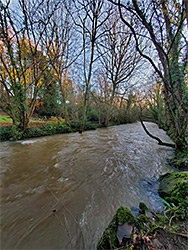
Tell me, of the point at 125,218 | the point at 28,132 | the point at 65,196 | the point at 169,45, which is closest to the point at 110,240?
the point at 125,218

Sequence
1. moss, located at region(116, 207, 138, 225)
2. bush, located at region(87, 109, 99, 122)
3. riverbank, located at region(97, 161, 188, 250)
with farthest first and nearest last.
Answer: bush, located at region(87, 109, 99, 122) → moss, located at region(116, 207, 138, 225) → riverbank, located at region(97, 161, 188, 250)

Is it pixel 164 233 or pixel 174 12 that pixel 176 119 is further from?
pixel 164 233

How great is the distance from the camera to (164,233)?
1.18 metres

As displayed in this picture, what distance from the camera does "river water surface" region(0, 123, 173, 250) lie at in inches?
59.9

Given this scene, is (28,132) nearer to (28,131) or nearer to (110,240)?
(28,131)

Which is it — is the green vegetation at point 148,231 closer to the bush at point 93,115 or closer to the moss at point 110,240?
the moss at point 110,240

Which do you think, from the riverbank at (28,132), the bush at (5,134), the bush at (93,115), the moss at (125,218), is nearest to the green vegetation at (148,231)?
the moss at (125,218)

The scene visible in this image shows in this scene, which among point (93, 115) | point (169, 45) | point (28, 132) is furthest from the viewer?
point (93, 115)

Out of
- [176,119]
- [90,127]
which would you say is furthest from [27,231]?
[90,127]

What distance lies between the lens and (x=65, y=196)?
2303 mm

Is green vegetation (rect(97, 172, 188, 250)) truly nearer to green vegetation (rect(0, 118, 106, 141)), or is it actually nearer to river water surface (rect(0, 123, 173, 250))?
river water surface (rect(0, 123, 173, 250))

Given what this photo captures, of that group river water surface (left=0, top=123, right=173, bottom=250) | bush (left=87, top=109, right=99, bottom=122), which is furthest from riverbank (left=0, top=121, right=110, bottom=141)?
bush (left=87, top=109, right=99, bottom=122)

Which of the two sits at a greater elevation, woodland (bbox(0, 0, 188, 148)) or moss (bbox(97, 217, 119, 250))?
woodland (bbox(0, 0, 188, 148))

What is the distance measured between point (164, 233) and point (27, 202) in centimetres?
226
